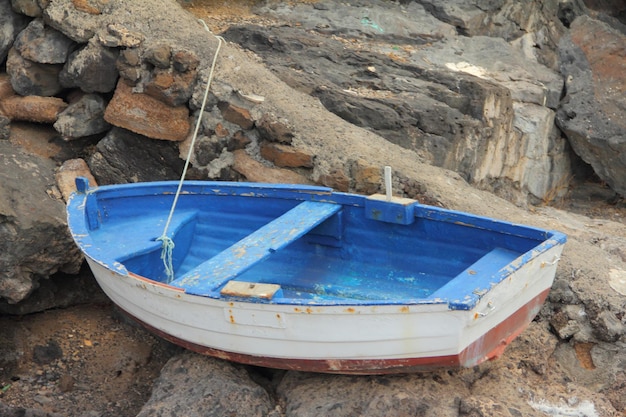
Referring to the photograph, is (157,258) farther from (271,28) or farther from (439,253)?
(271,28)

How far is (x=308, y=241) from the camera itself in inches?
201

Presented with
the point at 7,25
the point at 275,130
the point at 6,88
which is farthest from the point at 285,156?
the point at 7,25

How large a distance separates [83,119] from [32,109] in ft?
1.43

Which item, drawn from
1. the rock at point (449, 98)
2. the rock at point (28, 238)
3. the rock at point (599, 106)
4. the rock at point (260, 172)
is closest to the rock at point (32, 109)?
the rock at point (28, 238)

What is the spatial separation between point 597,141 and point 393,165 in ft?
12.6

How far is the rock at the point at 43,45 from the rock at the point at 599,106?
202 inches

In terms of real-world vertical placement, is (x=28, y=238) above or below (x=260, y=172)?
below

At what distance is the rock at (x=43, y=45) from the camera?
6.25 metres

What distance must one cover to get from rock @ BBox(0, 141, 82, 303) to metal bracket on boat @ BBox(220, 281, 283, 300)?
5.97ft

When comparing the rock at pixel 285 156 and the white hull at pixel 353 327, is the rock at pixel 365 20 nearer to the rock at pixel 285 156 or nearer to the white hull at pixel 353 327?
the rock at pixel 285 156

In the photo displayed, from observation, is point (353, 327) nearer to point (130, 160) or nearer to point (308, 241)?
point (308, 241)

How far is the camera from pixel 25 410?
156 inches

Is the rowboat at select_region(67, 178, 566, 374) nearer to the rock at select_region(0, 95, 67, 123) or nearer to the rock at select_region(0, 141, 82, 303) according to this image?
the rock at select_region(0, 141, 82, 303)

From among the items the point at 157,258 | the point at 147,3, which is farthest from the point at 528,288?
the point at 147,3
